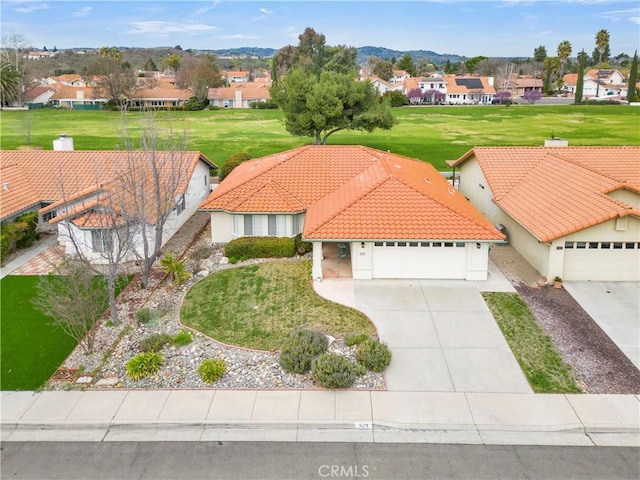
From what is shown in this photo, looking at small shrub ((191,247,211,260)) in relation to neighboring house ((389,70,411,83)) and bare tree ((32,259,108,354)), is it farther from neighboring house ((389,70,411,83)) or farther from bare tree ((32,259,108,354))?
neighboring house ((389,70,411,83))

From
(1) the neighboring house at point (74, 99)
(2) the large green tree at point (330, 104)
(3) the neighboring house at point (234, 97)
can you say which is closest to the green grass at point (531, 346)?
(2) the large green tree at point (330, 104)

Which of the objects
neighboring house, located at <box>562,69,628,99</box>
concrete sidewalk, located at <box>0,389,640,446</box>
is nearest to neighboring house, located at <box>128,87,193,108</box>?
neighboring house, located at <box>562,69,628,99</box>

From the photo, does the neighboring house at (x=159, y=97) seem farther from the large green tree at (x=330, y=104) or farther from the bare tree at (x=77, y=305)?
the bare tree at (x=77, y=305)

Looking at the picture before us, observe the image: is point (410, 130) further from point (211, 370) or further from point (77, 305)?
point (211, 370)

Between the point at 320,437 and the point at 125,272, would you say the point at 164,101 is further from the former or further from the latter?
the point at 320,437

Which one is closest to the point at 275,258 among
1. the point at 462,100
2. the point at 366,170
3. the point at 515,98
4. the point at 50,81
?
the point at 366,170
